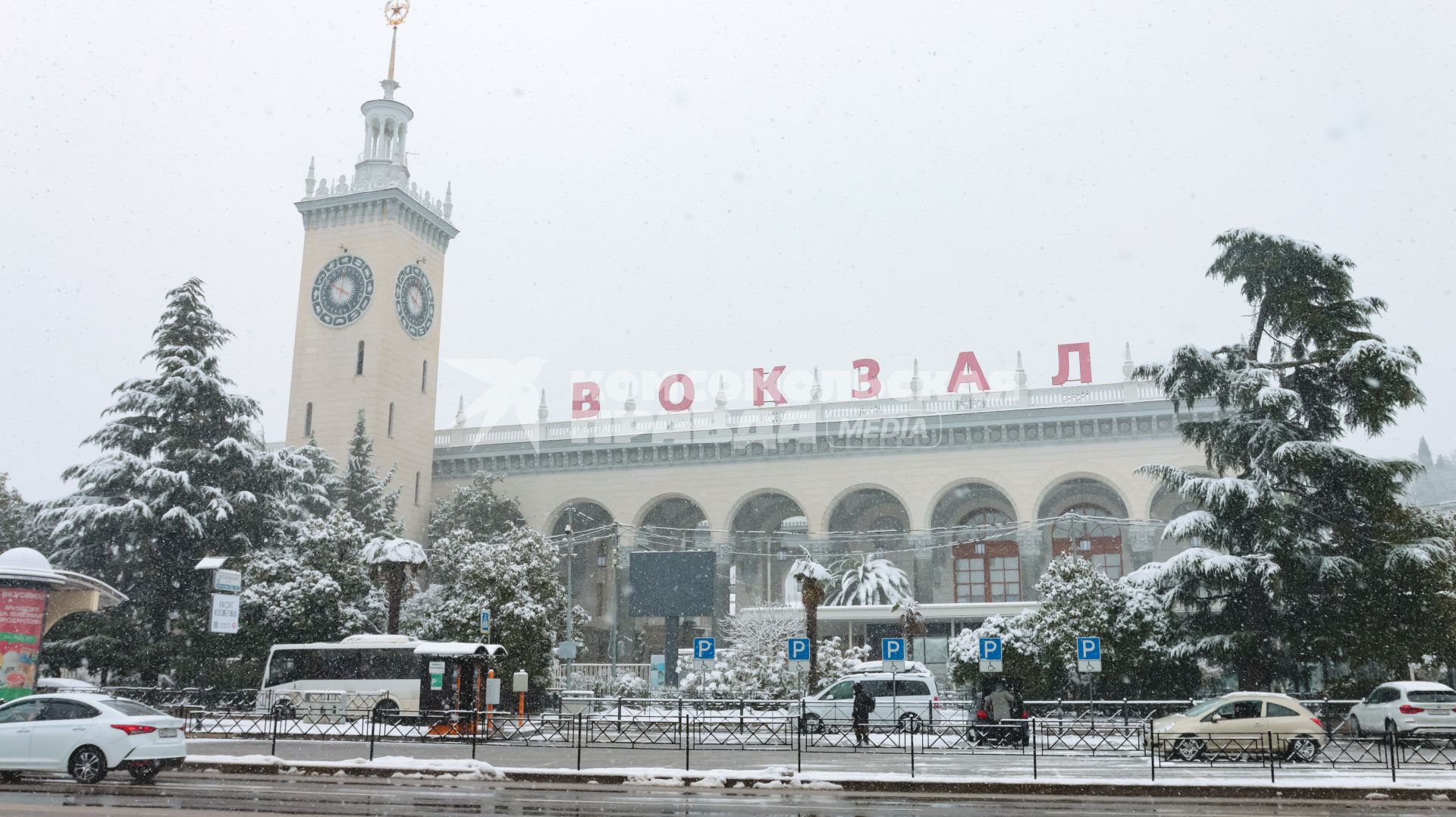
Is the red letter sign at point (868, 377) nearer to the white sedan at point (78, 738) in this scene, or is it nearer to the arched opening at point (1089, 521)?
the arched opening at point (1089, 521)

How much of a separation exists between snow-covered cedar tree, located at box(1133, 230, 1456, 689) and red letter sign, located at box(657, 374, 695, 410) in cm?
2276

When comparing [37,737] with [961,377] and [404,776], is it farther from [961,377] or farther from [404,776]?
[961,377]

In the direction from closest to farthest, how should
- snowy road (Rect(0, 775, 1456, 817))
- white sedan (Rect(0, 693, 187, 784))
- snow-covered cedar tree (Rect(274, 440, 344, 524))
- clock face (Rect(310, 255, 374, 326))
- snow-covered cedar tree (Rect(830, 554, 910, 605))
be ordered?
snowy road (Rect(0, 775, 1456, 817))
white sedan (Rect(0, 693, 187, 784))
snow-covered cedar tree (Rect(274, 440, 344, 524))
snow-covered cedar tree (Rect(830, 554, 910, 605))
clock face (Rect(310, 255, 374, 326))

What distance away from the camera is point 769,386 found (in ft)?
154

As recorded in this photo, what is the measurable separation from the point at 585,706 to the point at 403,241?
23802mm

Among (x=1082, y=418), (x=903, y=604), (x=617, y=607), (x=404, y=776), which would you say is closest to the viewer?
(x=404, y=776)

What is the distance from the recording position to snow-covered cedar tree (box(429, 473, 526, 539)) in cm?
4666

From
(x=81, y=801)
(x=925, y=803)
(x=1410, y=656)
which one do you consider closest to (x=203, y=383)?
(x=81, y=801)

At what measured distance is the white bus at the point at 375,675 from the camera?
27781 mm

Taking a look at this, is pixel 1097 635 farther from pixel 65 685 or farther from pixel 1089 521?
pixel 65 685

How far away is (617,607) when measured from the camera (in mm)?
44938

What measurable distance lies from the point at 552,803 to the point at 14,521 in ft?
126

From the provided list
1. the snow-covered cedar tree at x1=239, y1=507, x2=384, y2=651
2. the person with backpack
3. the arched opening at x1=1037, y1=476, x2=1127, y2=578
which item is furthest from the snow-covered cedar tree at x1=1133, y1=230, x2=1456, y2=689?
the snow-covered cedar tree at x1=239, y1=507, x2=384, y2=651

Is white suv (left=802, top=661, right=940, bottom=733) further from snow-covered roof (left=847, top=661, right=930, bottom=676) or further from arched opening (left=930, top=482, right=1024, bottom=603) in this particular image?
arched opening (left=930, top=482, right=1024, bottom=603)
